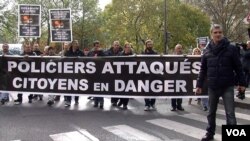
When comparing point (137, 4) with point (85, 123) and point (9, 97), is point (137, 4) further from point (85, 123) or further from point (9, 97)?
point (85, 123)

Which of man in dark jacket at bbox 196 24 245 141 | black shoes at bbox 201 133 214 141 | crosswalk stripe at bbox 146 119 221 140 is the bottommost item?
crosswalk stripe at bbox 146 119 221 140

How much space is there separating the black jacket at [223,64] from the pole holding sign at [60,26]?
10.9 m

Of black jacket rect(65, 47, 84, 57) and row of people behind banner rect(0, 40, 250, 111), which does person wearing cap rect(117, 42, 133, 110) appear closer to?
row of people behind banner rect(0, 40, 250, 111)

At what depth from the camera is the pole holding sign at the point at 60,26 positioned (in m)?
17.5

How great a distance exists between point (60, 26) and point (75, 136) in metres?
10.0

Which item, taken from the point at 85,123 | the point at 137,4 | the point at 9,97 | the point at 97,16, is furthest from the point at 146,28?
the point at 85,123

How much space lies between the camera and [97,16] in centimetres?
6284

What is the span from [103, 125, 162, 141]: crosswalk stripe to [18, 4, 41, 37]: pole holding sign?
8970 mm

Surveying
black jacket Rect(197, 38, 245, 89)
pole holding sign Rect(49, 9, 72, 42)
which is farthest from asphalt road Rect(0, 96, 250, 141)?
pole holding sign Rect(49, 9, 72, 42)

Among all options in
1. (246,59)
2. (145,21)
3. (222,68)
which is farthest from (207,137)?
(145,21)

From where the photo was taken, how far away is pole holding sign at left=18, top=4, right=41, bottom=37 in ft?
55.8

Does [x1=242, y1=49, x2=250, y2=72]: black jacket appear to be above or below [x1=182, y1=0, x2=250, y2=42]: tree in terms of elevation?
below

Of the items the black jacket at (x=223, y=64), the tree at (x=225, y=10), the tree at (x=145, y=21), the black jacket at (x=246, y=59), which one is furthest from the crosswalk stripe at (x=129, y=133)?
the tree at (x=225, y=10)

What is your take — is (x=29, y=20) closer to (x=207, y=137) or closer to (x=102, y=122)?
(x=102, y=122)
